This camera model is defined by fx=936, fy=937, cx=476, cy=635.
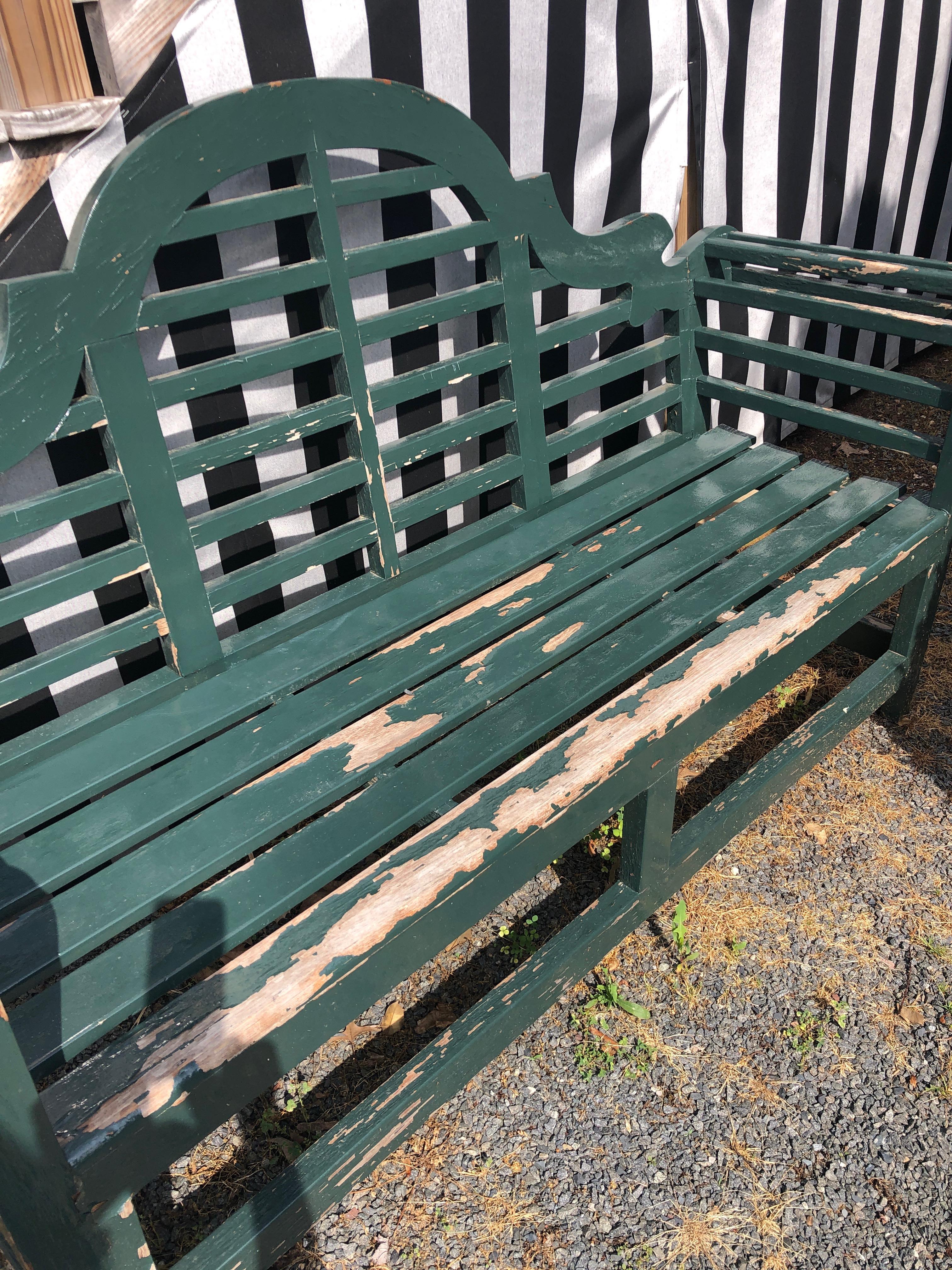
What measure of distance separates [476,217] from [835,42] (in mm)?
2014

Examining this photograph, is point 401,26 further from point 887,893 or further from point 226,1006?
point 887,893

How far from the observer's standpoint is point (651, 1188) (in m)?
1.68

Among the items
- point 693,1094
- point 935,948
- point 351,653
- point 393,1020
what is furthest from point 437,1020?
point 935,948

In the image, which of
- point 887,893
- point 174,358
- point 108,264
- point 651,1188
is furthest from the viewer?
point 887,893

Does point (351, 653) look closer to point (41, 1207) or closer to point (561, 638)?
point (561, 638)

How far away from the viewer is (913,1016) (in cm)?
193

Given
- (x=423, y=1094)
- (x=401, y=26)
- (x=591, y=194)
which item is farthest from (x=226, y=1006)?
(x=591, y=194)

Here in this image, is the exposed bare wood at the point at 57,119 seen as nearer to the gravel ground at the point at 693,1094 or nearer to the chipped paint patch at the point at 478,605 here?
the chipped paint patch at the point at 478,605

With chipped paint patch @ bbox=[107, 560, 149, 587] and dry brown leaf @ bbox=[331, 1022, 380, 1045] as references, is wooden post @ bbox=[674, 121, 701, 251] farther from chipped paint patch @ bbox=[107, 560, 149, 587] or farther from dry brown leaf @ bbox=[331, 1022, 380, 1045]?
dry brown leaf @ bbox=[331, 1022, 380, 1045]

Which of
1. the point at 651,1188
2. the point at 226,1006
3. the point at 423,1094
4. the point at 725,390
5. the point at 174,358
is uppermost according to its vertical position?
the point at 174,358

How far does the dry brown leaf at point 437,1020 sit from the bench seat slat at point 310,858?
65 cm

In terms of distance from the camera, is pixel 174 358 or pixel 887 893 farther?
pixel 887 893

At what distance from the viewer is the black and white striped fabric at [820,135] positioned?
292 centimetres

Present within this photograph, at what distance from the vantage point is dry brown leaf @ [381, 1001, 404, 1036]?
196 centimetres
